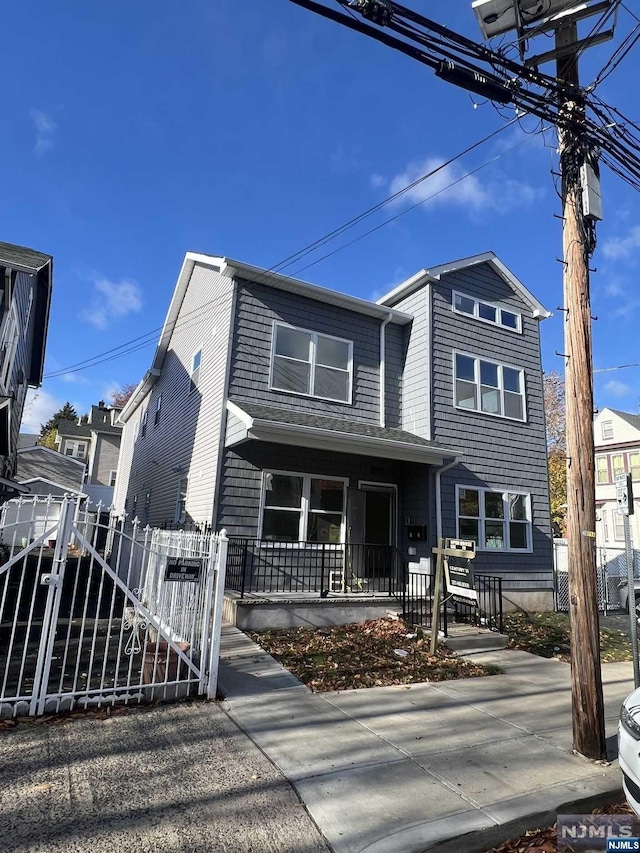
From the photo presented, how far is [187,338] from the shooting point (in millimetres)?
14820

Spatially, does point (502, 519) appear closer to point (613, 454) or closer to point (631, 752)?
point (631, 752)

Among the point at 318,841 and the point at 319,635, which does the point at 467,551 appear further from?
the point at 318,841

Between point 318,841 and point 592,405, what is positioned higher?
point 592,405

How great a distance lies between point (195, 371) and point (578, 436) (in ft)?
34.4

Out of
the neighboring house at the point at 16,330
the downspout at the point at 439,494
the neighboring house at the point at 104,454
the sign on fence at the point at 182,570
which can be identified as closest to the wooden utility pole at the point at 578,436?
the sign on fence at the point at 182,570

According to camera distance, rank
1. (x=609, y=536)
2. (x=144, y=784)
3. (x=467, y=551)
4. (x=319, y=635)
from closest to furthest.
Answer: (x=144, y=784)
(x=467, y=551)
(x=319, y=635)
(x=609, y=536)

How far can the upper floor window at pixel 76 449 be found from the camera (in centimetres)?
4128

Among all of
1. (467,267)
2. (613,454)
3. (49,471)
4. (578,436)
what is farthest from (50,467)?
(613,454)

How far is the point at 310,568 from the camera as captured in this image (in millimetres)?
10836

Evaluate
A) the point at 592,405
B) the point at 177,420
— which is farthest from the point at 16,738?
the point at 177,420

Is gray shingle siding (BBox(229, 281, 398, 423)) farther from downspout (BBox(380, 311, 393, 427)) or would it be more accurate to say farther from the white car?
the white car

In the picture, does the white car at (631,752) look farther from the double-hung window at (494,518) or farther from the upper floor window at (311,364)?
the upper floor window at (311,364)

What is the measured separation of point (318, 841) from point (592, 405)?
4357mm

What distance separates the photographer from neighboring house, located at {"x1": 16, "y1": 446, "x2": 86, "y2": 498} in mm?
27156
